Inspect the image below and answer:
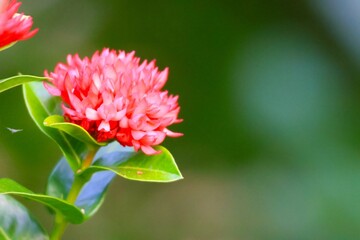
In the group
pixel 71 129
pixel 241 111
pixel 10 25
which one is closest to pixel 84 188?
pixel 71 129

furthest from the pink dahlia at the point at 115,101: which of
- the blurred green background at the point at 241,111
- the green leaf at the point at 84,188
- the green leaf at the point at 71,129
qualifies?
the blurred green background at the point at 241,111

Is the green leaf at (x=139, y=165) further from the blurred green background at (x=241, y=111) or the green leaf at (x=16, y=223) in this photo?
the blurred green background at (x=241, y=111)

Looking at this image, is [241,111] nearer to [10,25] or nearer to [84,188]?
[84,188]

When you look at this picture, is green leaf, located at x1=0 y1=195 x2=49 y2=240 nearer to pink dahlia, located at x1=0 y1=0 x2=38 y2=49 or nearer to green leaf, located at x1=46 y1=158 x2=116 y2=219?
green leaf, located at x1=46 y1=158 x2=116 y2=219

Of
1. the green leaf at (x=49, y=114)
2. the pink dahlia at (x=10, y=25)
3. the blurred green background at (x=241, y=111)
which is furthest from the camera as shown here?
the blurred green background at (x=241, y=111)

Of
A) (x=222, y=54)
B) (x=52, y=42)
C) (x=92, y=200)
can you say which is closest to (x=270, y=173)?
(x=222, y=54)

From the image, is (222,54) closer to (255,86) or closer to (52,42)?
(255,86)

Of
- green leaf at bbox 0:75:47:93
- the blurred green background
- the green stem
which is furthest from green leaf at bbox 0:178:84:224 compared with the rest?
the blurred green background
